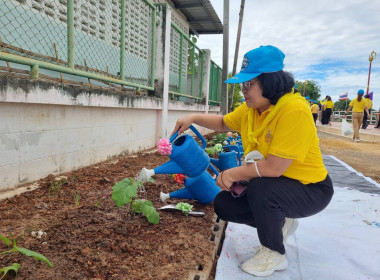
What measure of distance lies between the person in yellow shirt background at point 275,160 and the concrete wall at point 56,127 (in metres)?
1.72

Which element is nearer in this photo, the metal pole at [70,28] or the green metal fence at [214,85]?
the metal pole at [70,28]

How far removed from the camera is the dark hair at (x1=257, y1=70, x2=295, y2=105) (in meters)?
1.46

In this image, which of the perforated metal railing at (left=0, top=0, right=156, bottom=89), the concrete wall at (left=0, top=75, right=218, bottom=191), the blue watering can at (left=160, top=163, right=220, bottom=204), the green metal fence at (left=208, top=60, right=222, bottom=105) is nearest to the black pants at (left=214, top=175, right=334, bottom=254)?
the blue watering can at (left=160, top=163, right=220, bottom=204)

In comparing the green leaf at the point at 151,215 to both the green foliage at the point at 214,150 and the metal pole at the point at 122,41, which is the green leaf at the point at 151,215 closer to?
the green foliage at the point at 214,150

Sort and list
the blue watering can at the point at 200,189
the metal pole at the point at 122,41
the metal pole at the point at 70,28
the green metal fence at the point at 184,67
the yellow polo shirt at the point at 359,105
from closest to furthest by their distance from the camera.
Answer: the blue watering can at the point at 200,189, the metal pole at the point at 70,28, the metal pole at the point at 122,41, the green metal fence at the point at 184,67, the yellow polo shirt at the point at 359,105

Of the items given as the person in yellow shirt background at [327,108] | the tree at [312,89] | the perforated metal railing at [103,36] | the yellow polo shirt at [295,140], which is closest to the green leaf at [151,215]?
the yellow polo shirt at [295,140]

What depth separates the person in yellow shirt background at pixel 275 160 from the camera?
141 centimetres

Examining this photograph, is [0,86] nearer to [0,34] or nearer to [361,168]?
[0,34]

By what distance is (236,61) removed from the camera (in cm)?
1179

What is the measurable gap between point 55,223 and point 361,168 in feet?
16.1

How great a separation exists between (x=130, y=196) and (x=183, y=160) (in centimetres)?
40

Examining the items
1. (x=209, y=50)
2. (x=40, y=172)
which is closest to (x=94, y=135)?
(x=40, y=172)

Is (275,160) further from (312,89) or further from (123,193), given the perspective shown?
(312,89)

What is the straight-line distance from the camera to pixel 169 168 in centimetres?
184
